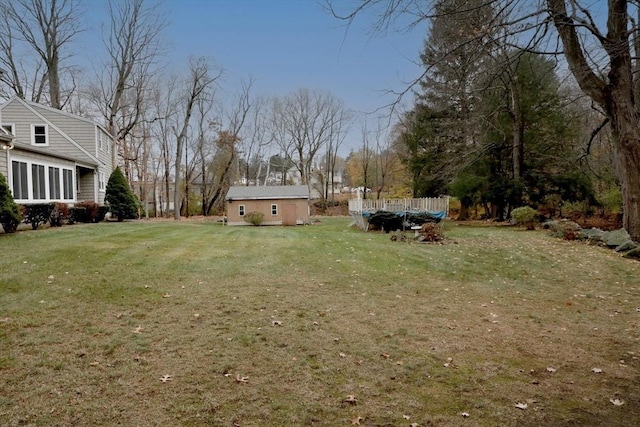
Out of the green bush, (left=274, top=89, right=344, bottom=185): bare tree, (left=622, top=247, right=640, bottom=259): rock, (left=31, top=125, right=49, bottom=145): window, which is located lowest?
(left=622, top=247, right=640, bottom=259): rock

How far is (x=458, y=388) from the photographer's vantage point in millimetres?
3307

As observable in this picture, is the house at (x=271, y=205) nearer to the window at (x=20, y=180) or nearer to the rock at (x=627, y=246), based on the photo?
the window at (x=20, y=180)

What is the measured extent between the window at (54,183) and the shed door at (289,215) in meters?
14.6

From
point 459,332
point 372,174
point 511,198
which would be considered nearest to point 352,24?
point 459,332

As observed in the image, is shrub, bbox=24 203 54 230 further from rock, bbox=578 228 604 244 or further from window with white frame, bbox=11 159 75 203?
rock, bbox=578 228 604 244

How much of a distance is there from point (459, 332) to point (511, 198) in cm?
1832

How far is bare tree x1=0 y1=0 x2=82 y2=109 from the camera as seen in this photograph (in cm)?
2300

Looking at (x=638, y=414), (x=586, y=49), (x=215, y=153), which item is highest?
(x=215, y=153)

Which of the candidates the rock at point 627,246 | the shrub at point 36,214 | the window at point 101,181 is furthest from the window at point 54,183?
the rock at point 627,246

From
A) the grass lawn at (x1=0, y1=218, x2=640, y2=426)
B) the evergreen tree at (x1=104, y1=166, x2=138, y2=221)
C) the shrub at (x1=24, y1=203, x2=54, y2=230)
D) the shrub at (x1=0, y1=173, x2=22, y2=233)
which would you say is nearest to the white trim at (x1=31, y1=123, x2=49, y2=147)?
the evergreen tree at (x1=104, y1=166, x2=138, y2=221)

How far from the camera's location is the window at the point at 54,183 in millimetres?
14922

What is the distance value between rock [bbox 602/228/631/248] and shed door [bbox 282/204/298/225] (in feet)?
62.2

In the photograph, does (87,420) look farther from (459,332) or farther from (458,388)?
(459,332)

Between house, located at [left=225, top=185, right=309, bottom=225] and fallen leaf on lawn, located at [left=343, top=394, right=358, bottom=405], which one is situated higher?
house, located at [left=225, top=185, right=309, bottom=225]
